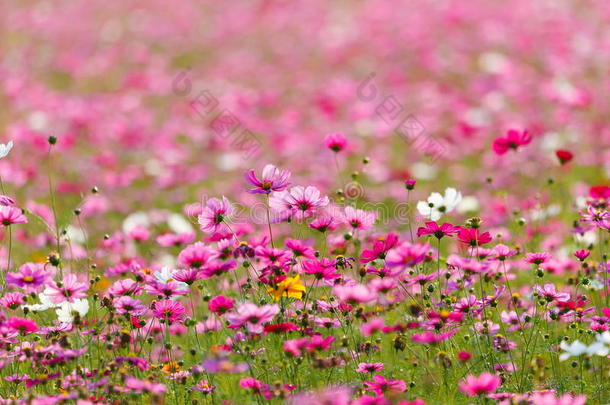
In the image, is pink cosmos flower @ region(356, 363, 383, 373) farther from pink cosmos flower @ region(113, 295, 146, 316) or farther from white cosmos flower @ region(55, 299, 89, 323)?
white cosmos flower @ region(55, 299, 89, 323)

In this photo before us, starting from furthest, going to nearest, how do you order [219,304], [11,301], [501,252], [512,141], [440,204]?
[512,141] → [440,204] → [501,252] → [11,301] → [219,304]

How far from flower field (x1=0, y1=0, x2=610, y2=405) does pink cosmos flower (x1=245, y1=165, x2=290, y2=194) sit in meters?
0.01

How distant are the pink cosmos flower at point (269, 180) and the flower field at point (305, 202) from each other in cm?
1

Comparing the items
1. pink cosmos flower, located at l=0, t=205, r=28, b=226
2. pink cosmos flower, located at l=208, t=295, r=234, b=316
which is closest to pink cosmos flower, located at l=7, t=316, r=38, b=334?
pink cosmos flower, located at l=0, t=205, r=28, b=226

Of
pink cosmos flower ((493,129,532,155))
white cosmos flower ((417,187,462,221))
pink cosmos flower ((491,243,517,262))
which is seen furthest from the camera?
pink cosmos flower ((493,129,532,155))

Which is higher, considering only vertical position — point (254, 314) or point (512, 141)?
point (512, 141)

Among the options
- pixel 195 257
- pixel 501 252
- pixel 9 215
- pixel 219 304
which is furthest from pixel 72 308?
pixel 501 252

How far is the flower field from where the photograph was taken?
2270mm

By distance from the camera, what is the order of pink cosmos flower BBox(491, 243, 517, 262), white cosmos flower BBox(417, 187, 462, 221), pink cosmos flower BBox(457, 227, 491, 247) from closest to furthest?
pink cosmos flower BBox(457, 227, 491, 247)
pink cosmos flower BBox(491, 243, 517, 262)
white cosmos flower BBox(417, 187, 462, 221)

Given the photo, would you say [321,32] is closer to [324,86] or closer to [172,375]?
[324,86]

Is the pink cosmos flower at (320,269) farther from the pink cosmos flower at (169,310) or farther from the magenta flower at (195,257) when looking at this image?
the pink cosmos flower at (169,310)

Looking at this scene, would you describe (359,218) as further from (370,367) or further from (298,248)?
(370,367)

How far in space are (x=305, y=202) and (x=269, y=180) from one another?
0.14m

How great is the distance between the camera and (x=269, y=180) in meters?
2.42
